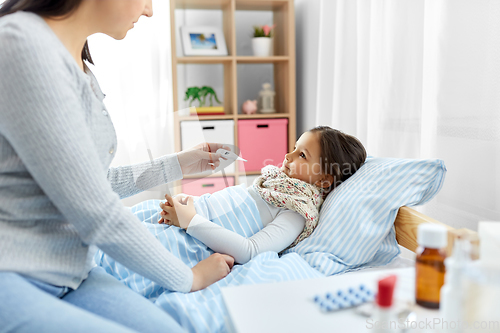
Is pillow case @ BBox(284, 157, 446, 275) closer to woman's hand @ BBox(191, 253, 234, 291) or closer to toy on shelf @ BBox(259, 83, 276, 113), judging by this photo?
woman's hand @ BBox(191, 253, 234, 291)

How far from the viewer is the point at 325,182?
54.2 inches

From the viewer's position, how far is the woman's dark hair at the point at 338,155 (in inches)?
53.4

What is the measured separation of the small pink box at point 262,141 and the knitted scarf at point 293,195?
1354 mm

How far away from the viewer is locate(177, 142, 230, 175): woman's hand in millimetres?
1248

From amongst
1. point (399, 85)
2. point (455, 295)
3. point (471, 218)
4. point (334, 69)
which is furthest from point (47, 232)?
point (334, 69)

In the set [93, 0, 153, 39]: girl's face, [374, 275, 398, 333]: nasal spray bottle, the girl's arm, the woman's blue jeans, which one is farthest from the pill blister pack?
[93, 0, 153, 39]: girl's face

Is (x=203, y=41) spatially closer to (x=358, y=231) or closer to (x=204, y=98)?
(x=204, y=98)

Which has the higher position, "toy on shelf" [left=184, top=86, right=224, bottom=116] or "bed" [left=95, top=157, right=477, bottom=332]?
"toy on shelf" [left=184, top=86, right=224, bottom=116]

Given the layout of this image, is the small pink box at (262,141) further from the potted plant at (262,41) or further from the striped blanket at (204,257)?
the striped blanket at (204,257)

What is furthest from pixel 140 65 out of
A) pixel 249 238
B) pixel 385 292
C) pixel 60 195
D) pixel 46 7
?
pixel 385 292

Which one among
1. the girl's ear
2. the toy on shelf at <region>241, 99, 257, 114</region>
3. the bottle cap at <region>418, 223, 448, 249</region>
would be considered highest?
the toy on shelf at <region>241, 99, 257, 114</region>

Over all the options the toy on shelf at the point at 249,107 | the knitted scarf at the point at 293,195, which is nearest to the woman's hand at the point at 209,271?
the knitted scarf at the point at 293,195

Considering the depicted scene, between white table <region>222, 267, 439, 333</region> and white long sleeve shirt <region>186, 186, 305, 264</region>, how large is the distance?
0.44 m

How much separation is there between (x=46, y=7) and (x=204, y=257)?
2.30 ft
